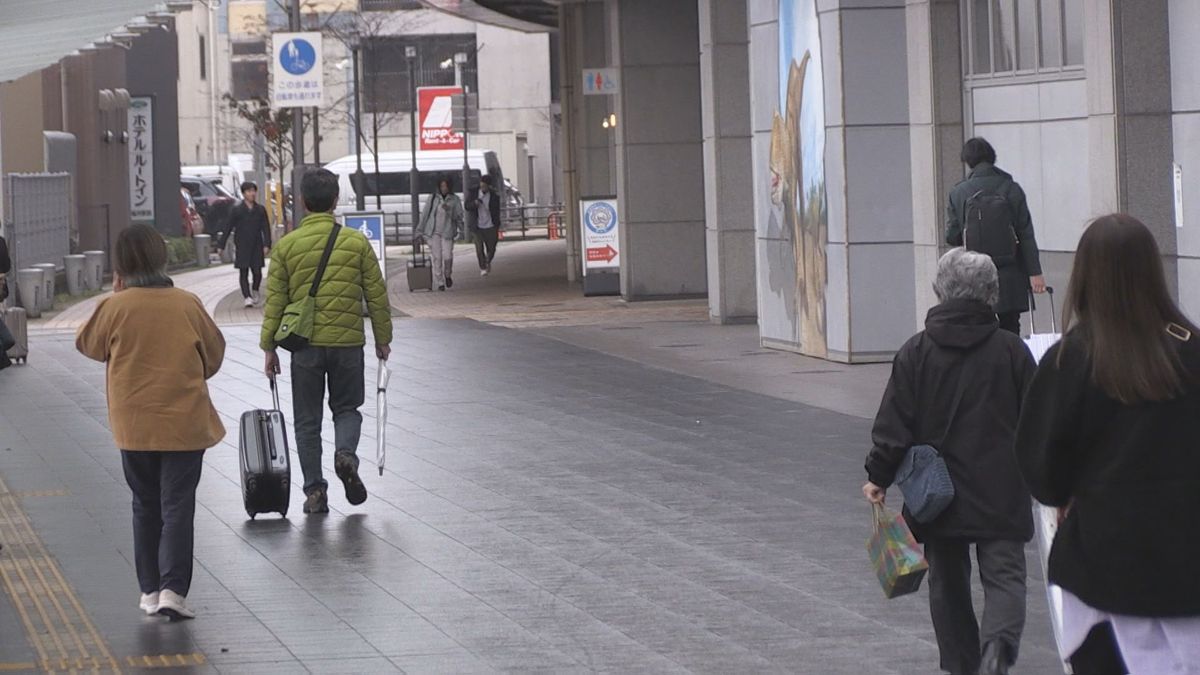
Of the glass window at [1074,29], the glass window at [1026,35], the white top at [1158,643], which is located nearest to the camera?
the white top at [1158,643]

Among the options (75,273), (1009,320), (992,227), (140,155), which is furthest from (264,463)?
(140,155)

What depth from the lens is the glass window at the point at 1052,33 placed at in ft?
46.3

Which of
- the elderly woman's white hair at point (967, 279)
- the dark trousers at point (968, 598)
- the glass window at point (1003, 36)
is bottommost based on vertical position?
the dark trousers at point (968, 598)

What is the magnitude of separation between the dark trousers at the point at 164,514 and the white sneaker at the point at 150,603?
0.09 ft

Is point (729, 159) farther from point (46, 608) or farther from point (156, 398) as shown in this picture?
point (46, 608)

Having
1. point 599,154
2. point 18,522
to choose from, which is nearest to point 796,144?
point 18,522

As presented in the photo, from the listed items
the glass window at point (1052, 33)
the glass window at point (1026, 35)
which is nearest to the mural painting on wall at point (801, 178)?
the glass window at point (1026, 35)

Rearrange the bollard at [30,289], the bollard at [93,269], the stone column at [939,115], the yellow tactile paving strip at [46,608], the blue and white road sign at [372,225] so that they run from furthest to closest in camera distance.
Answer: the bollard at [93,269], the blue and white road sign at [372,225], the bollard at [30,289], the stone column at [939,115], the yellow tactile paving strip at [46,608]

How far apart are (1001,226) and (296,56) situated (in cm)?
1766

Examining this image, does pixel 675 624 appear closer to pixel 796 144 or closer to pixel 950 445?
pixel 950 445

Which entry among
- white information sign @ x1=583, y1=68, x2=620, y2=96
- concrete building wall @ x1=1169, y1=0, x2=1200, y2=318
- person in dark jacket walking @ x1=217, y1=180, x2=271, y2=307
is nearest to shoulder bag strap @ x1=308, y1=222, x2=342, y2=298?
concrete building wall @ x1=1169, y1=0, x2=1200, y2=318

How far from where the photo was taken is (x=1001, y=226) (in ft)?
40.6

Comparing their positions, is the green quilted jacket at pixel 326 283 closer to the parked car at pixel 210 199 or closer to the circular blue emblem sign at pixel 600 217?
the circular blue emblem sign at pixel 600 217

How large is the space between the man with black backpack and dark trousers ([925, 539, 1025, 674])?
255 inches
